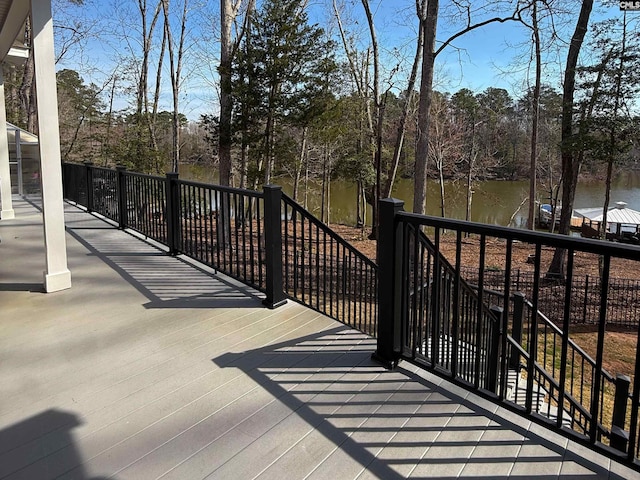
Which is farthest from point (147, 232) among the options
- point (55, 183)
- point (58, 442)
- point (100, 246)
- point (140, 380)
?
point (58, 442)

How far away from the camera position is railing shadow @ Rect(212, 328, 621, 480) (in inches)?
67.7

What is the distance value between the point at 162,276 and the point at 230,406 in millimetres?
2444

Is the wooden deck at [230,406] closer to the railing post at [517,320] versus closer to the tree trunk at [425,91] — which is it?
the railing post at [517,320]

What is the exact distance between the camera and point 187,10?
19.7m

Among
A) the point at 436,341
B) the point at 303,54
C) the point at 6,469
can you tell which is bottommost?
the point at 6,469

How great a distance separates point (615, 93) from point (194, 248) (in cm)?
1303

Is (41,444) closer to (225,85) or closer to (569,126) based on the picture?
(225,85)

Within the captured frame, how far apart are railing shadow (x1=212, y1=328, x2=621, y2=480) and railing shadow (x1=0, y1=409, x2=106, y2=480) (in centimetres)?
63

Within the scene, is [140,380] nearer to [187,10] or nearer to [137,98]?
[137,98]

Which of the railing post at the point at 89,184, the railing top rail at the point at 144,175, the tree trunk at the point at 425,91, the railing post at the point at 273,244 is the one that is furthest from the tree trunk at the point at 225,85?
the railing post at the point at 273,244

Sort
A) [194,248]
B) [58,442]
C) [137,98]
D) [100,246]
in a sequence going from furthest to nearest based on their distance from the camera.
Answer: [137,98], [100,246], [194,248], [58,442]

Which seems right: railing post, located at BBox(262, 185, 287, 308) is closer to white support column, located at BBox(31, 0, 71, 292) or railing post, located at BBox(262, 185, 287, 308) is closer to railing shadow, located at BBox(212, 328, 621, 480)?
railing shadow, located at BBox(212, 328, 621, 480)

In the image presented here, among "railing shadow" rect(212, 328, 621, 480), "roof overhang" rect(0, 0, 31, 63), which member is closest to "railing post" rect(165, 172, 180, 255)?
"roof overhang" rect(0, 0, 31, 63)

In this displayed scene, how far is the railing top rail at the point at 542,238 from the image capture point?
62.8 inches
